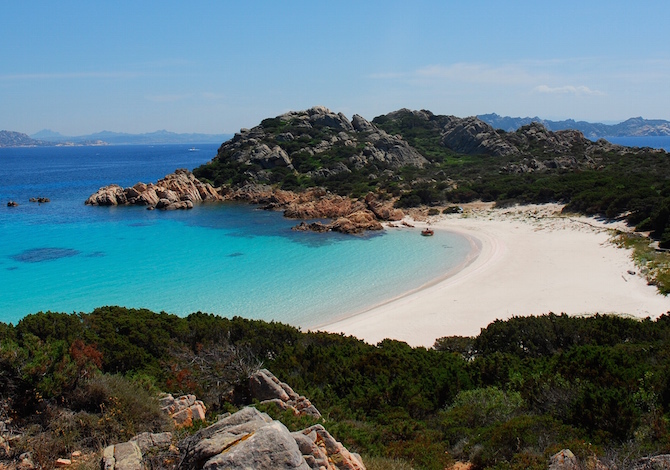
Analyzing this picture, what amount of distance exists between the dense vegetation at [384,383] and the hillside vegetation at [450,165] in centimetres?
1717

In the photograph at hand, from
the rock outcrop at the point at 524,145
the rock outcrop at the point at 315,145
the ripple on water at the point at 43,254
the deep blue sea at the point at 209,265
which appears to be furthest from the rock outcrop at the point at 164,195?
the rock outcrop at the point at 524,145

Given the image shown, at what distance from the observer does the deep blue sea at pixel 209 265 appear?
19.1 metres

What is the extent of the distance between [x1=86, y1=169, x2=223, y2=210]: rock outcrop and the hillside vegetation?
333 centimetres

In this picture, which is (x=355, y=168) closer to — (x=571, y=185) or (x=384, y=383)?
(x=571, y=185)

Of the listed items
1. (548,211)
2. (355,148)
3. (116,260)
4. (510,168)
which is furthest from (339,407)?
(355,148)

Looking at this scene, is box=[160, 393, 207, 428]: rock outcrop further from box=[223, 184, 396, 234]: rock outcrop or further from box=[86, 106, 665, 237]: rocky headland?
box=[86, 106, 665, 237]: rocky headland

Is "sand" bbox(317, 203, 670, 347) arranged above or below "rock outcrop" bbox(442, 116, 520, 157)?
below

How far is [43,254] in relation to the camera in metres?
27.3

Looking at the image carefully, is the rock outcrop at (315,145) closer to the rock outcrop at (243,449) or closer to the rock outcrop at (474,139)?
the rock outcrop at (474,139)

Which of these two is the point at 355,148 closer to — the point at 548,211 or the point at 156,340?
the point at 548,211

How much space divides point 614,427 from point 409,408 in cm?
314

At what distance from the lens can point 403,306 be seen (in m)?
18.3

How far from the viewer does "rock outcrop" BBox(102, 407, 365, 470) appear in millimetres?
4117

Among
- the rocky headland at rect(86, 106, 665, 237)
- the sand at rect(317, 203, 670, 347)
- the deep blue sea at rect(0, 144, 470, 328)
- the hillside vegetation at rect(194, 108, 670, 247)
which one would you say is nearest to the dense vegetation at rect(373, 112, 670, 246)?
the hillside vegetation at rect(194, 108, 670, 247)
